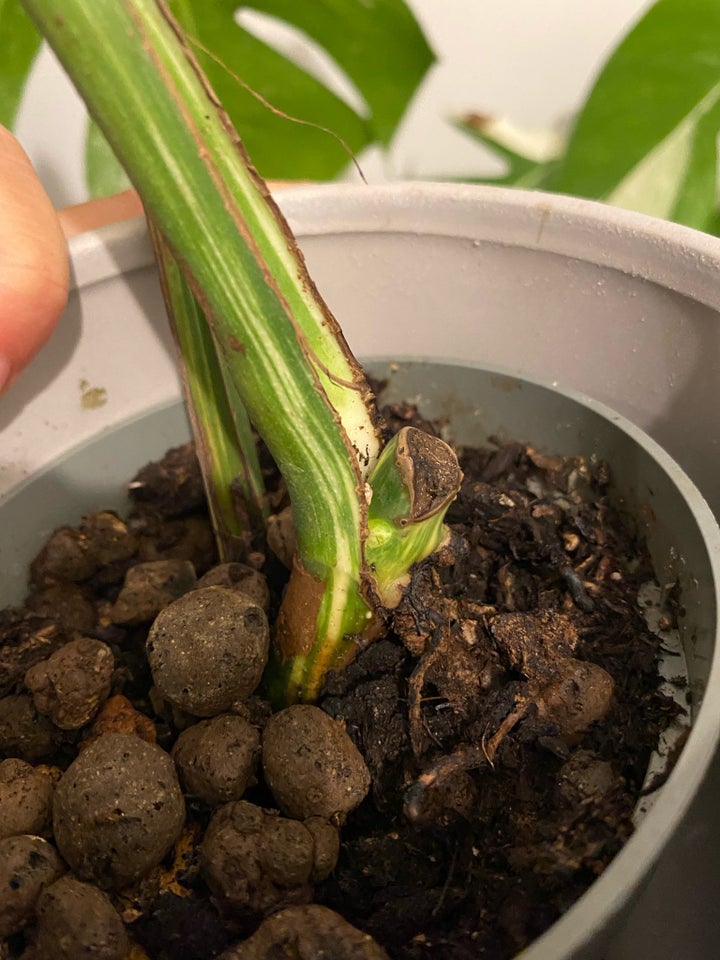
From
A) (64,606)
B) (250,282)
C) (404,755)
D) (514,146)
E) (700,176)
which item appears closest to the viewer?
(250,282)

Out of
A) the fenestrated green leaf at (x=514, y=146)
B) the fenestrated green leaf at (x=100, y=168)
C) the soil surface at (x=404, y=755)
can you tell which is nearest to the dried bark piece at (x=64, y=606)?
the soil surface at (x=404, y=755)

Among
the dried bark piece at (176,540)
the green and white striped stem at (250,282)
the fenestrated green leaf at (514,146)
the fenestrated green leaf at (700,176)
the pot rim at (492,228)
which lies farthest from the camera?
the fenestrated green leaf at (514,146)

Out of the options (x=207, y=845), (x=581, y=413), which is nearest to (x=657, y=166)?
(x=581, y=413)

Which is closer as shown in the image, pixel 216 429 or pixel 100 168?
pixel 216 429

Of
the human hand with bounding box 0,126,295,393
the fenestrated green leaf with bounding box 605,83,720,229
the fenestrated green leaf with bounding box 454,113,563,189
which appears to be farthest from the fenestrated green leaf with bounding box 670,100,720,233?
the human hand with bounding box 0,126,295,393

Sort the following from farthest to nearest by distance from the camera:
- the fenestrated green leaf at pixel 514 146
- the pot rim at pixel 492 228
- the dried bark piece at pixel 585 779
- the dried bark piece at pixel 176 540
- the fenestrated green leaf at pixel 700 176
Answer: the fenestrated green leaf at pixel 514 146
the fenestrated green leaf at pixel 700 176
the dried bark piece at pixel 176 540
the pot rim at pixel 492 228
the dried bark piece at pixel 585 779

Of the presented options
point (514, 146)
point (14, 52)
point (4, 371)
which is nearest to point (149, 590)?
point (4, 371)

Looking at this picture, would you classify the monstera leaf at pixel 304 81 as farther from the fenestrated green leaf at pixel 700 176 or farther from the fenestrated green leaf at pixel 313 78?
the fenestrated green leaf at pixel 700 176

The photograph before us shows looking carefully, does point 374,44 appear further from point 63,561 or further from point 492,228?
point 63,561
